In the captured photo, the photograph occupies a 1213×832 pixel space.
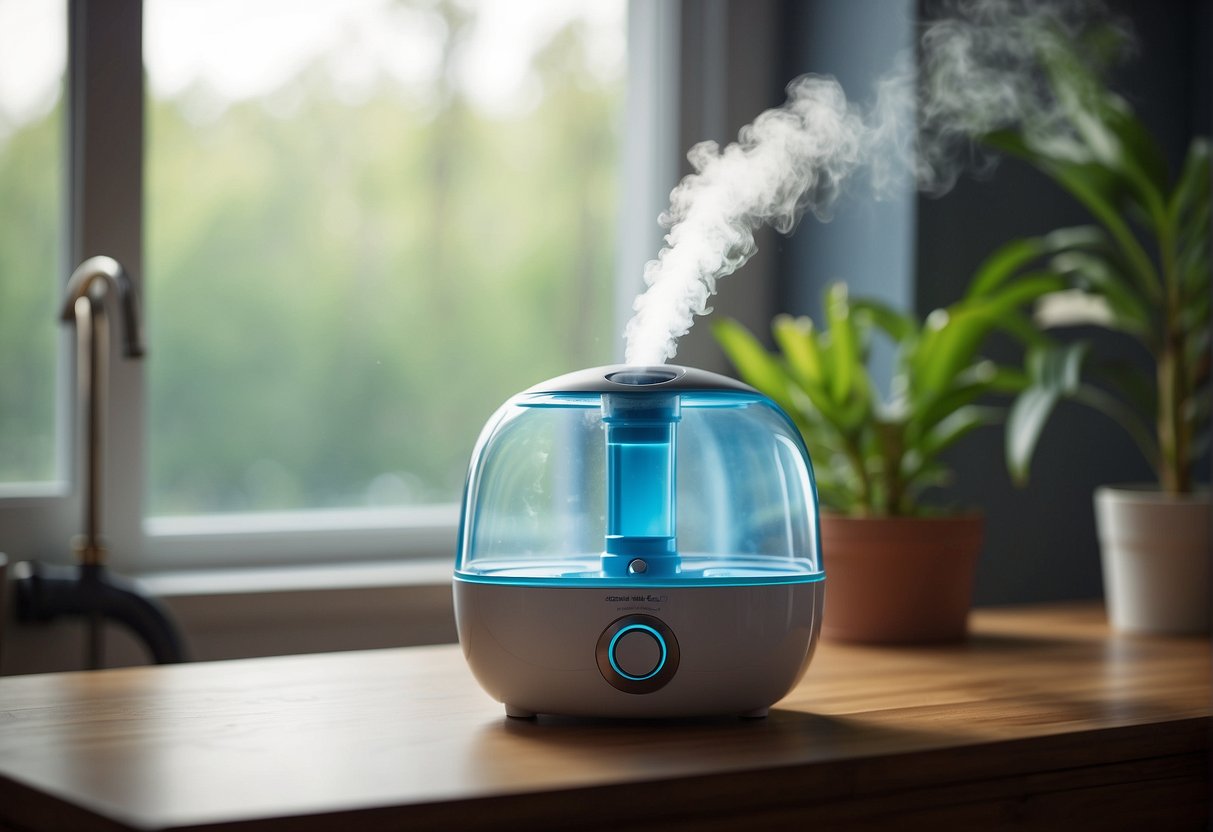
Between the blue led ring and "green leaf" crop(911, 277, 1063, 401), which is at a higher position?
"green leaf" crop(911, 277, 1063, 401)

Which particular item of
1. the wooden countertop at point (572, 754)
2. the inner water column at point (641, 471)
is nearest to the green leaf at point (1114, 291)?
the wooden countertop at point (572, 754)

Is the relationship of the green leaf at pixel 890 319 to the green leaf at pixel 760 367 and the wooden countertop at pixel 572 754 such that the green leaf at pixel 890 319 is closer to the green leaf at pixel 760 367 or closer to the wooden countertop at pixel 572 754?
the green leaf at pixel 760 367

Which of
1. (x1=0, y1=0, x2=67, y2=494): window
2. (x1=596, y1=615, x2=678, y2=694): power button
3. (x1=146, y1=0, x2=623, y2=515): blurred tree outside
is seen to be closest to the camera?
(x1=596, y1=615, x2=678, y2=694): power button

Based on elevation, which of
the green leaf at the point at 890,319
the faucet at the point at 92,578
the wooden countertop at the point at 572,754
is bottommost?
the wooden countertop at the point at 572,754

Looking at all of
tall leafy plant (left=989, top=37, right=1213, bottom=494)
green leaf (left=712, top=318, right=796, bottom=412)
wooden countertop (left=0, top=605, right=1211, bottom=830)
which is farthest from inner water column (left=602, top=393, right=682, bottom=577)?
tall leafy plant (left=989, top=37, right=1213, bottom=494)

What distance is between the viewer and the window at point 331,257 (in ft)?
5.20

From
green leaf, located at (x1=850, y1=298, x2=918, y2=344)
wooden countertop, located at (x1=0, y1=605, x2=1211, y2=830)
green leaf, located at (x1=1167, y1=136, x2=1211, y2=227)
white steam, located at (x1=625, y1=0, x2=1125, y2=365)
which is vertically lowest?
wooden countertop, located at (x1=0, y1=605, x2=1211, y2=830)

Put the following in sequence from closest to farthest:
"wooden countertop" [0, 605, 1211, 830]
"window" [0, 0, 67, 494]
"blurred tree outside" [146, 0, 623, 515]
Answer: "wooden countertop" [0, 605, 1211, 830], "window" [0, 0, 67, 494], "blurred tree outside" [146, 0, 623, 515]

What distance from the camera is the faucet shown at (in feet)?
4.44

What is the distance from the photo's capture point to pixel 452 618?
165 cm

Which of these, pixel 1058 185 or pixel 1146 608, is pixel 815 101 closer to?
pixel 1058 185

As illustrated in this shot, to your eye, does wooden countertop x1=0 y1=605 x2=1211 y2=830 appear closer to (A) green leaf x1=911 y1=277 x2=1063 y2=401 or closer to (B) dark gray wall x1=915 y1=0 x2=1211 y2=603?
(A) green leaf x1=911 y1=277 x2=1063 y2=401

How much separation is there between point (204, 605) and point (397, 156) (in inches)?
25.2

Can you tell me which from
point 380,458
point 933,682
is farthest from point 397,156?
point 933,682
